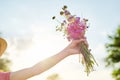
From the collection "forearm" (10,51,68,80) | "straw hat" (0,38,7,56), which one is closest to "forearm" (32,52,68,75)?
"forearm" (10,51,68,80)

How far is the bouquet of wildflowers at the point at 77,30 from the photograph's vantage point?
5480mm

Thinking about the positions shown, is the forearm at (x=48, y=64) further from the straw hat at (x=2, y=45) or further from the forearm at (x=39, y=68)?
the straw hat at (x=2, y=45)

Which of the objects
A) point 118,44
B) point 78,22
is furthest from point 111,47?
point 78,22

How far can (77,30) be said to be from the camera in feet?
18.3

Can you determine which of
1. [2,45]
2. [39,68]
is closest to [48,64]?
[39,68]

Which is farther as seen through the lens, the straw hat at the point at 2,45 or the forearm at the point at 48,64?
the straw hat at the point at 2,45

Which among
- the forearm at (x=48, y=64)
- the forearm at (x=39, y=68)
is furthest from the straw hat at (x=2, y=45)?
the forearm at (x=48, y=64)

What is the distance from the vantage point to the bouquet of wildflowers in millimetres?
5480

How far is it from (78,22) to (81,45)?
619 millimetres

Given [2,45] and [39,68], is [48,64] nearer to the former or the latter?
[39,68]

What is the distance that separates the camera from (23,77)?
14.4 feet

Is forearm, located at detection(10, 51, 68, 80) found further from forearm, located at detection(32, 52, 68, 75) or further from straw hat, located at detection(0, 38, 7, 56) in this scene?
straw hat, located at detection(0, 38, 7, 56)

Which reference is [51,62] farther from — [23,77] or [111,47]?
[111,47]

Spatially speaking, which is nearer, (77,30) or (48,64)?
(48,64)
